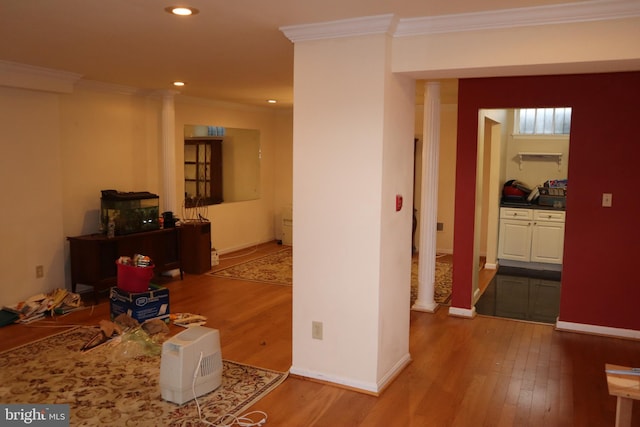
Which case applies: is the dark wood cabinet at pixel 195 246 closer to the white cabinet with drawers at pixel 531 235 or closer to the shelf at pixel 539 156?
the white cabinet with drawers at pixel 531 235

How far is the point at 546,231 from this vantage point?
6.89 metres

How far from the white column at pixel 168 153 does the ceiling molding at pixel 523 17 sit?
12.6 ft

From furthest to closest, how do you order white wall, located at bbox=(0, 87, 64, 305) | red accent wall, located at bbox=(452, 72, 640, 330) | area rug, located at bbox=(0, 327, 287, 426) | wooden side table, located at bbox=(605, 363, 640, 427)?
white wall, located at bbox=(0, 87, 64, 305) → red accent wall, located at bbox=(452, 72, 640, 330) → area rug, located at bbox=(0, 327, 287, 426) → wooden side table, located at bbox=(605, 363, 640, 427)

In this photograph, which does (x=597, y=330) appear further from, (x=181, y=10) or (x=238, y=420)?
(x=181, y=10)

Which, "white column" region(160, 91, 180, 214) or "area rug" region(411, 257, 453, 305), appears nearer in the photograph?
"area rug" region(411, 257, 453, 305)

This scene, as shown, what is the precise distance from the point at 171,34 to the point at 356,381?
2.50 meters

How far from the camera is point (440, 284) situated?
608 centimetres

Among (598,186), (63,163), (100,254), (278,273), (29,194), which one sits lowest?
(278,273)

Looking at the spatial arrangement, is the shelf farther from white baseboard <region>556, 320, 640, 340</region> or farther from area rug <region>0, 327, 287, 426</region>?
area rug <region>0, 327, 287, 426</region>

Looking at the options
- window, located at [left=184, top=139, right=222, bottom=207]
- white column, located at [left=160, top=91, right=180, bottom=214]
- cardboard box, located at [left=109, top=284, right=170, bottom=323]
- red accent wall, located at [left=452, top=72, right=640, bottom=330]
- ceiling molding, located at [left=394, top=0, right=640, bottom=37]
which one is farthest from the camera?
window, located at [left=184, top=139, right=222, bottom=207]

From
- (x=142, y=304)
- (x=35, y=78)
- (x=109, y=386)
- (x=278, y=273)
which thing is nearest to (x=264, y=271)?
(x=278, y=273)

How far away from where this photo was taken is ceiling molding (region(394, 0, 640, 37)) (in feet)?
8.68

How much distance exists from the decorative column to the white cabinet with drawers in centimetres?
Result: 426

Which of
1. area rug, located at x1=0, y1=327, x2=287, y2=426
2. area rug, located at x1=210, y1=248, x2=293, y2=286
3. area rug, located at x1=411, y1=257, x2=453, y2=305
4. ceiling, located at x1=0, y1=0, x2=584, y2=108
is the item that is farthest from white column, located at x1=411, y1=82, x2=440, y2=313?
area rug, located at x1=0, y1=327, x2=287, y2=426
